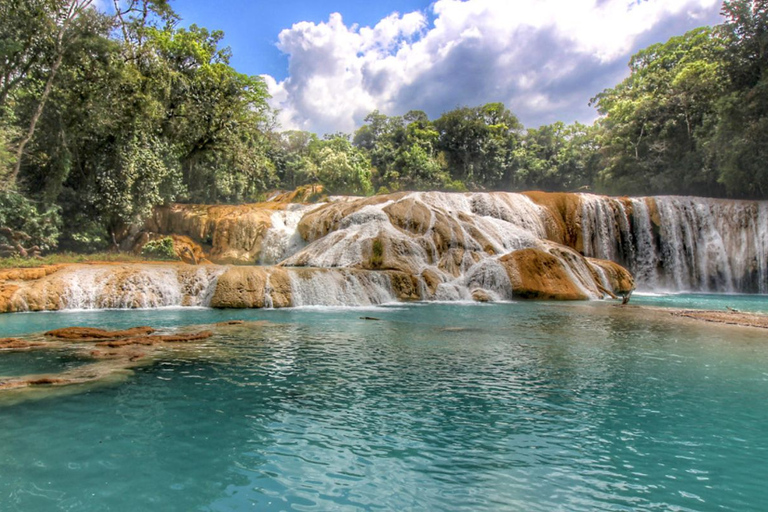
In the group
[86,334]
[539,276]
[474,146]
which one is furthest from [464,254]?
[474,146]

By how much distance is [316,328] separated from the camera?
10398mm

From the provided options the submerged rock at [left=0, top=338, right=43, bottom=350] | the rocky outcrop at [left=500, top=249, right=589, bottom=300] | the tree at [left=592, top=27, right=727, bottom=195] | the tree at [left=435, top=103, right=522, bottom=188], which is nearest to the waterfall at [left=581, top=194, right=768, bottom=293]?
the tree at [left=592, top=27, right=727, bottom=195]

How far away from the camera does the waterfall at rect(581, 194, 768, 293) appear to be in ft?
77.3

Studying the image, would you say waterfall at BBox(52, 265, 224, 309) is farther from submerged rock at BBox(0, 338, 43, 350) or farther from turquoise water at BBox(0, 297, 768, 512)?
turquoise water at BBox(0, 297, 768, 512)

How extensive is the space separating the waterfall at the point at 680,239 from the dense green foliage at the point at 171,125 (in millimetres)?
4274

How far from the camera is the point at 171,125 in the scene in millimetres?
23859

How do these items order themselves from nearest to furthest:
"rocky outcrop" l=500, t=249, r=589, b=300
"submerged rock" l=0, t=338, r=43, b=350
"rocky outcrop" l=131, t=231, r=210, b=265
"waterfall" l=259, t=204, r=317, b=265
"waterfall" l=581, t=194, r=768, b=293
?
"submerged rock" l=0, t=338, r=43, b=350 → "rocky outcrop" l=500, t=249, r=589, b=300 → "waterfall" l=581, t=194, r=768, b=293 → "rocky outcrop" l=131, t=231, r=210, b=265 → "waterfall" l=259, t=204, r=317, b=265

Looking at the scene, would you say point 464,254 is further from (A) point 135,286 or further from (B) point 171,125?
(B) point 171,125

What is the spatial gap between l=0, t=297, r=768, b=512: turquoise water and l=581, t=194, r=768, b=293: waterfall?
680 inches

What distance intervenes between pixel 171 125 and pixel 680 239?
2794 cm

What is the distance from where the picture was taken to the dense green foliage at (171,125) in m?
17.8

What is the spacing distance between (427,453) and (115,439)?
2.83 meters

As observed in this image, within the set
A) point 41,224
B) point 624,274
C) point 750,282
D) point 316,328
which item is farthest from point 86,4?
point 750,282

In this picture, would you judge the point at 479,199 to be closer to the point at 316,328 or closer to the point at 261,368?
the point at 316,328
